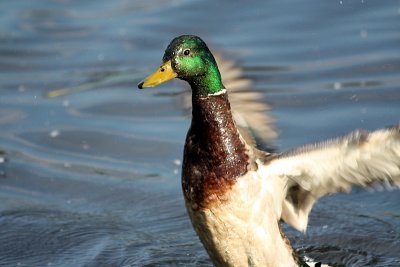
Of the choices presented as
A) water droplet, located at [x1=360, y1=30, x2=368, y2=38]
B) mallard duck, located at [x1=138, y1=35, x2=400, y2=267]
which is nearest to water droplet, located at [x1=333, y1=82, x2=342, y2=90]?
water droplet, located at [x1=360, y1=30, x2=368, y2=38]

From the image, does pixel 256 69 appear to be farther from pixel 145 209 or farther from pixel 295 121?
pixel 145 209

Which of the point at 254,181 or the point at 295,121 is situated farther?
the point at 295,121

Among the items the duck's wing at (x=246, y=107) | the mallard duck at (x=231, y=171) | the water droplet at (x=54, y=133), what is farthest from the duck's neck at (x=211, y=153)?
the water droplet at (x=54, y=133)

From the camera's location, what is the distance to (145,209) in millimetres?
7453

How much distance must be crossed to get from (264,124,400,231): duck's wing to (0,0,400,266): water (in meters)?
1.19

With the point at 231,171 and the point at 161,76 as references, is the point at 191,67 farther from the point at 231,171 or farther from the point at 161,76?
the point at 231,171

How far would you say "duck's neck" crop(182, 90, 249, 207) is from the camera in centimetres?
529

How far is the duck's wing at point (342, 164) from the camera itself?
4.99 metres

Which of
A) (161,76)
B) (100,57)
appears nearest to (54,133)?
(100,57)

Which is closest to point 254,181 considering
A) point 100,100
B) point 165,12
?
point 100,100

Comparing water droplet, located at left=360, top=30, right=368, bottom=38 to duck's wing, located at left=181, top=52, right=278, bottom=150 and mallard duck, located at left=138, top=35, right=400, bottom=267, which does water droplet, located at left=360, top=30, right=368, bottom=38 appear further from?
mallard duck, located at left=138, top=35, right=400, bottom=267

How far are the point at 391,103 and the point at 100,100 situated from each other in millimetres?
2737

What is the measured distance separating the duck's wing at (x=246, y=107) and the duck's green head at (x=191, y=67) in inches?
44.6

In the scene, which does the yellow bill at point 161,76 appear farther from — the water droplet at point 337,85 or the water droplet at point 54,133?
the water droplet at point 337,85
